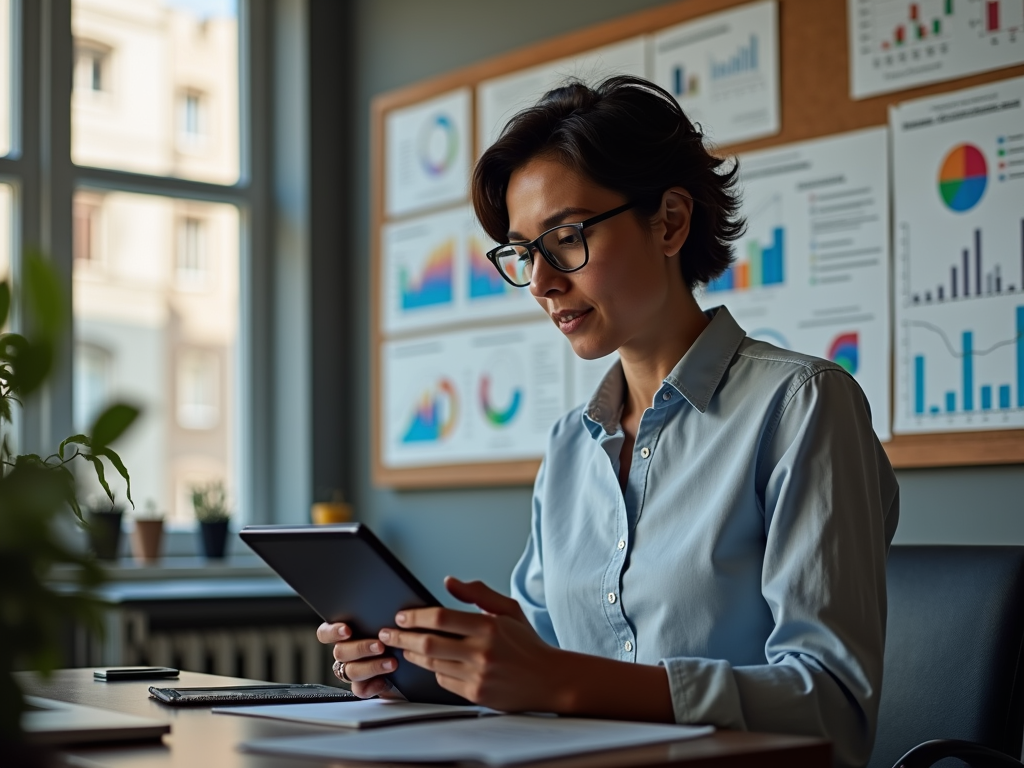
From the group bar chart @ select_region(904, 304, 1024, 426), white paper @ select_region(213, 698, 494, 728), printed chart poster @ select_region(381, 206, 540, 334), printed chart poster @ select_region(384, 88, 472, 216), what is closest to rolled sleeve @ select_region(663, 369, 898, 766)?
white paper @ select_region(213, 698, 494, 728)

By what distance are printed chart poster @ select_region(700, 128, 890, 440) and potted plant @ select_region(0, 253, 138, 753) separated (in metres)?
2.10

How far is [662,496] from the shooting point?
1523 mm

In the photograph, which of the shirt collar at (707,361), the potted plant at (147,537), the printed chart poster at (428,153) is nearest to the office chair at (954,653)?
the shirt collar at (707,361)

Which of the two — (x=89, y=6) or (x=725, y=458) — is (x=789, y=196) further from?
(x=89, y=6)

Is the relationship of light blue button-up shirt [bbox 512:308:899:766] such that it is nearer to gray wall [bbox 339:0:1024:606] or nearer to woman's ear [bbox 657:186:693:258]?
woman's ear [bbox 657:186:693:258]

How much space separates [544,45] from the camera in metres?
3.36

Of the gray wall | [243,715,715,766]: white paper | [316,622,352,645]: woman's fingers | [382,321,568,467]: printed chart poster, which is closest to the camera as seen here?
[243,715,715,766]: white paper

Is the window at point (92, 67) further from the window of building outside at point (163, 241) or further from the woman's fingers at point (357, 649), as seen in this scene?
the woman's fingers at point (357, 649)

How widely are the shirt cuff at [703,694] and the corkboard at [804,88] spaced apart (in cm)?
139

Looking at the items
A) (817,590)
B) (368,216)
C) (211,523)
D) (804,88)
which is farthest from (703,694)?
(368,216)

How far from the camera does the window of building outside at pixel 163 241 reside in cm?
381

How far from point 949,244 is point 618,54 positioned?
1081mm

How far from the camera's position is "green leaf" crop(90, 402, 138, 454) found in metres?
0.65

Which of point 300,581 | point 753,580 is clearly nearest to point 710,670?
point 753,580
